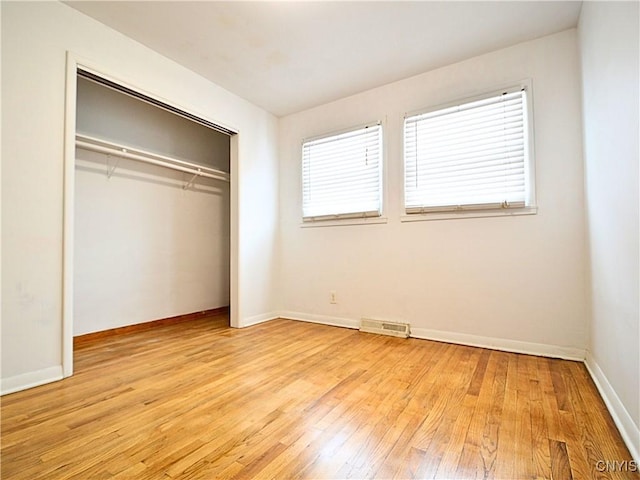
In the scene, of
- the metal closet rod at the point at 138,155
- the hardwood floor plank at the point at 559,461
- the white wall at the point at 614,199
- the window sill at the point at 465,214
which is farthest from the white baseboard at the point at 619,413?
the metal closet rod at the point at 138,155

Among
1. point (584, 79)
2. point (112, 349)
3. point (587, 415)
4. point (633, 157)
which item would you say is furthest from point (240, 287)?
point (584, 79)

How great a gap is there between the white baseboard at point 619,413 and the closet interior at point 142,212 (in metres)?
3.66

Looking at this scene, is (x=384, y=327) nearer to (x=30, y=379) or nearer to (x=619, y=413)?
(x=619, y=413)

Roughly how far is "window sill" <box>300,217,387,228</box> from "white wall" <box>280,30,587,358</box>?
5 cm

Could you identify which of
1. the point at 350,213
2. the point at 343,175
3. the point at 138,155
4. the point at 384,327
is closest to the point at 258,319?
the point at 384,327

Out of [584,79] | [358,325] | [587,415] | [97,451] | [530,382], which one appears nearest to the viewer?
[97,451]

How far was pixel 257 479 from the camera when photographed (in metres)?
1.10

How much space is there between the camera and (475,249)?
273cm

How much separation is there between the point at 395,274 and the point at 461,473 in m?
2.08

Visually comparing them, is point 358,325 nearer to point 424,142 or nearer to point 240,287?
point 240,287

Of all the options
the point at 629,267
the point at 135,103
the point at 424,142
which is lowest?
the point at 629,267

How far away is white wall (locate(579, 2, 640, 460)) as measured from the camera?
130 cm

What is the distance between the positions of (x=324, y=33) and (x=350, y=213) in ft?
5.49

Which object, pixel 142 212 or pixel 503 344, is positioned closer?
pixel 503 344
